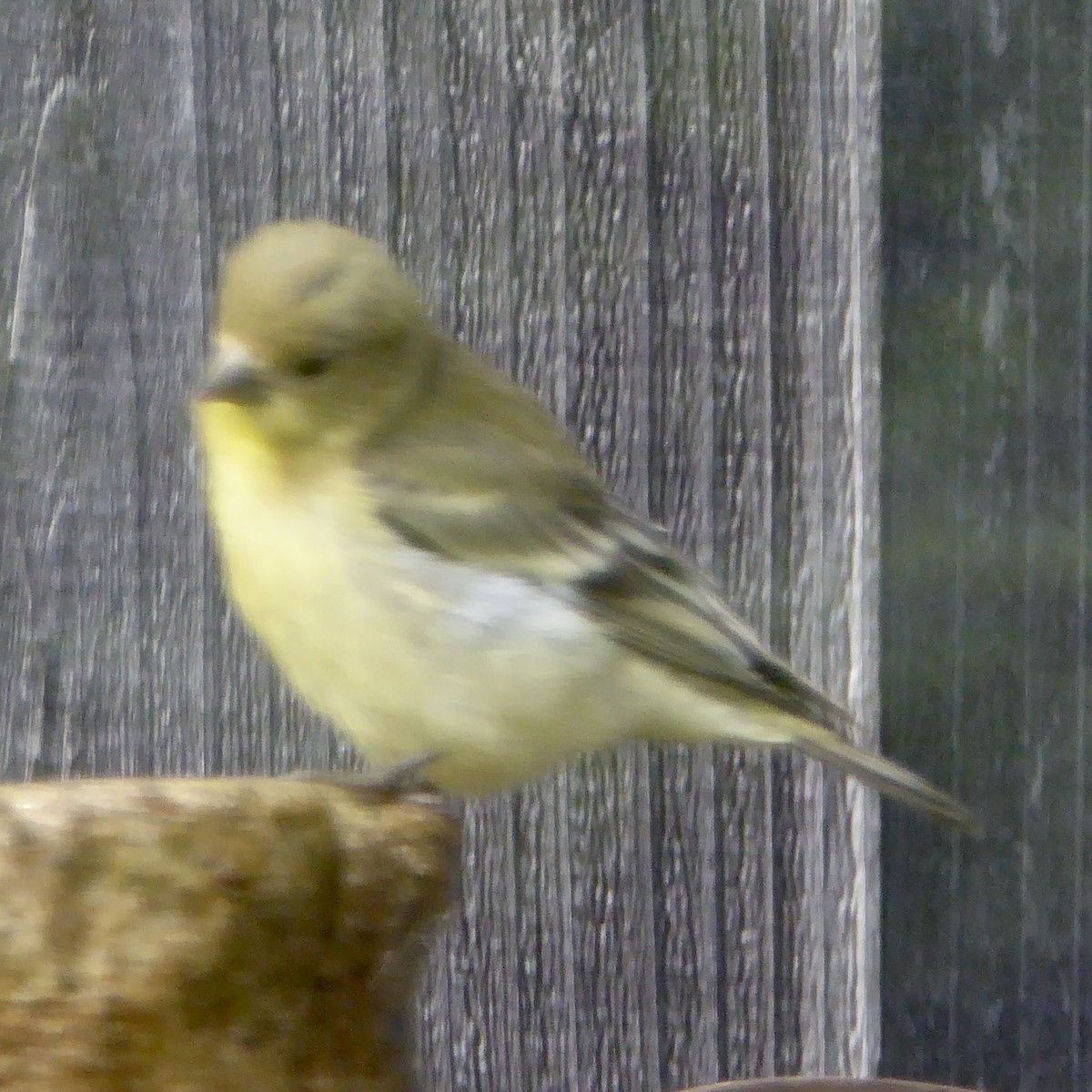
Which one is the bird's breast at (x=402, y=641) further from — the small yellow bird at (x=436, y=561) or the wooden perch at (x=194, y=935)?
the wooden perch at (x=194, y=935)

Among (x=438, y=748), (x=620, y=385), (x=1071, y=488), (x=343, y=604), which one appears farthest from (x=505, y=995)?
(x=1071, y=488)

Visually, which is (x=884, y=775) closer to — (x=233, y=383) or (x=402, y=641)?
(x=402, y=641)

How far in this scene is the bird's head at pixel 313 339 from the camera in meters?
2.15

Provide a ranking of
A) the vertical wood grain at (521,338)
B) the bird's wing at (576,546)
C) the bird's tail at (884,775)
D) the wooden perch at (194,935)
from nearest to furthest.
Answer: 1. the wooden perch at (194,935)
2. the bird's tail at (884,775)
3. the vertical wood grain at (521,338)
4. the bird's wing at (576,546)

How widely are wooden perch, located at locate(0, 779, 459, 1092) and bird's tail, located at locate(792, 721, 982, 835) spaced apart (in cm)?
93

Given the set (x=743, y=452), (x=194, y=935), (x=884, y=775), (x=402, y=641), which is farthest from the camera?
(x=743, y=452)

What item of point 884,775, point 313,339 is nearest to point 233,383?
point 313,339

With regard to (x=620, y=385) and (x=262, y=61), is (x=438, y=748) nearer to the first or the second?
(x=620, y=385)

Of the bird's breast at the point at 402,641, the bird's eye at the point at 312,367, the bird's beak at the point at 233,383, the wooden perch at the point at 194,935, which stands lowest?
the wooden perch at the point at 194,935

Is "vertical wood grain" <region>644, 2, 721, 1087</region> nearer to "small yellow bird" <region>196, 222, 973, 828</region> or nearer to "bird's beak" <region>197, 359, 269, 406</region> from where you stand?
"small yellow bird" <region>196, 222, 973, 828</region>

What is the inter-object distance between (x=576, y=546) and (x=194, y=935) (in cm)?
136

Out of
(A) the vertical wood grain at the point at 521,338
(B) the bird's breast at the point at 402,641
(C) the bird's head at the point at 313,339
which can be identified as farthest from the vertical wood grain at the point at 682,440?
(C) the bird's head at the point at 313,339

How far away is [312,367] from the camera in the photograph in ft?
7.95

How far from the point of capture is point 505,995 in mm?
2469
